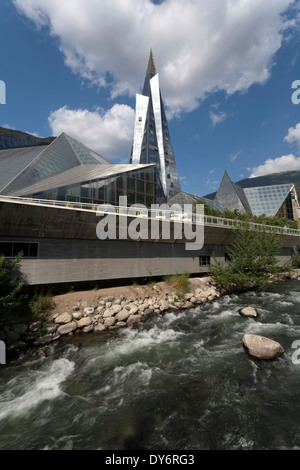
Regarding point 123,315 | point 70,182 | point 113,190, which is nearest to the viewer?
point 123,315

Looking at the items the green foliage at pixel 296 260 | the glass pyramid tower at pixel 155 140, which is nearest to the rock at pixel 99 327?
the green foliage at pixel 296 260

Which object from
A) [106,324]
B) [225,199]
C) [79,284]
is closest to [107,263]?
[79,284]

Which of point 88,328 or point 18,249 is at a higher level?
point 18,249

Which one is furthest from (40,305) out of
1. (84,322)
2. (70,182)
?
(70,182)

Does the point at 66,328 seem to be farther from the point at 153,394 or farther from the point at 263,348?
the point at 263,348

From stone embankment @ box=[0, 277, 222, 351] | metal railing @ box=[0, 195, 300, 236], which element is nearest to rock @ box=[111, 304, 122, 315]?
stone embankment @ box=[0, 277, 222, 351]

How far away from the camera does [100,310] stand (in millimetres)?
14242

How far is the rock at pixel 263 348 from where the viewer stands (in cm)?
924

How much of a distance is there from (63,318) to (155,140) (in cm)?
7588

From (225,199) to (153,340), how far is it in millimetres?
78009

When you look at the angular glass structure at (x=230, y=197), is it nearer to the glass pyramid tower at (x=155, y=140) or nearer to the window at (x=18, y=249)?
the glass pyramid tower at (x=155, y=140)

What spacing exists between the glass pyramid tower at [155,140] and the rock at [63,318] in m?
60.0

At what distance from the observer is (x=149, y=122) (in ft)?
250

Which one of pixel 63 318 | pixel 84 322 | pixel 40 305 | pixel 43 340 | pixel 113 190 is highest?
pixel 113 190
